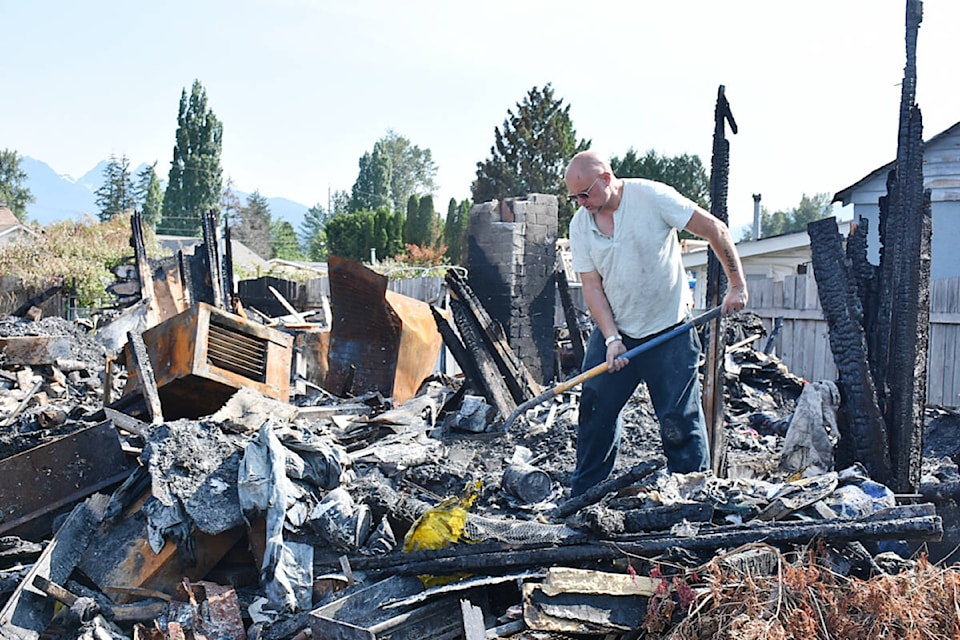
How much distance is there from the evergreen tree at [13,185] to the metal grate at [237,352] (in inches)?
2278

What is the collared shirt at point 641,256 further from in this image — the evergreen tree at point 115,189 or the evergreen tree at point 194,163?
the evergreen tree at point 115,189

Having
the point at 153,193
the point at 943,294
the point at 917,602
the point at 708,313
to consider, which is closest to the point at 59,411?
the point at 708,313

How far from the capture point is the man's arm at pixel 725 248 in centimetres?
354

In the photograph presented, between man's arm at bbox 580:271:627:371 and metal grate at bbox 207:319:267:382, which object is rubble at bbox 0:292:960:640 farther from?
man's arm at bbox 580:271:627:371

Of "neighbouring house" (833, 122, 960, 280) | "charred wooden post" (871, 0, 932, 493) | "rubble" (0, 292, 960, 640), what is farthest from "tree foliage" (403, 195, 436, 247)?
"charred wooden post" (871, 0, 932, 493)

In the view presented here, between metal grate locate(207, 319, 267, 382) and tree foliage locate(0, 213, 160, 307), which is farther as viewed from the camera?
tree foliage locate(0, 213, 160, 307)

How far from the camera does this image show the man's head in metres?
3.48

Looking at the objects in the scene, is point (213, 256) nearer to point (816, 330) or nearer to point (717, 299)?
point (717, 299)

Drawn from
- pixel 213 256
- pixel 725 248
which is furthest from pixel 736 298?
pixel 213 256

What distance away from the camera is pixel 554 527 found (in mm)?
2996

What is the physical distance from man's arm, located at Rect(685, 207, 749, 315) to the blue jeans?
25cm

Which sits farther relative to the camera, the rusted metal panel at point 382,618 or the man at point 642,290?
the man at point 642,290

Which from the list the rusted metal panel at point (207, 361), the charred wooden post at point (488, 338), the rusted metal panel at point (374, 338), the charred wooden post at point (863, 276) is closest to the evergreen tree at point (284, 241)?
the rusted metal panel at point (374, 338)

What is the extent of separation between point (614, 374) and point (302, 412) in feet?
8.17
